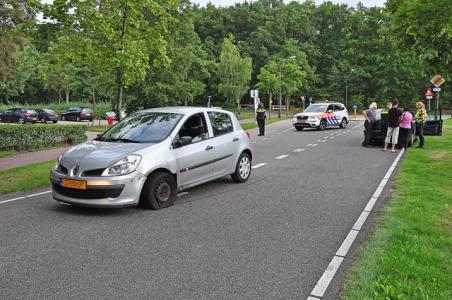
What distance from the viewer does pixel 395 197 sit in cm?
775

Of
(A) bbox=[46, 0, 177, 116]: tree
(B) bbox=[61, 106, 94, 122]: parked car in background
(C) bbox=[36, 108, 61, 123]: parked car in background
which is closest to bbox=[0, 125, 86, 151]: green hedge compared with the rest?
(A) bbox=[46, 0, 177, 116]: tree

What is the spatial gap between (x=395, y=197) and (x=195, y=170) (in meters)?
3.59

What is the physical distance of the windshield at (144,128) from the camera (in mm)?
7321

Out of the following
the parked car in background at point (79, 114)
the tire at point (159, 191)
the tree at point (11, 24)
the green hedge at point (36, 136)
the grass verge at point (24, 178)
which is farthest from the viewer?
the parked car in background at point (79, 114)

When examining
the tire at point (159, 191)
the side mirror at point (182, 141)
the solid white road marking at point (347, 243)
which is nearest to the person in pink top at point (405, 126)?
the side mirror at point (182, 141)

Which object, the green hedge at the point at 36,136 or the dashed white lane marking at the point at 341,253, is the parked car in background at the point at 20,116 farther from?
the dashed white lane marking at the point at 341,253

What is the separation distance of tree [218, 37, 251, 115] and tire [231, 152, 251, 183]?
4866 cm

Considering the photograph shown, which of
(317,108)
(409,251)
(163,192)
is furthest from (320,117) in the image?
(409,251)

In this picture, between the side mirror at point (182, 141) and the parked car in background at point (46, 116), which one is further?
the parked car in background at point (46, 116)

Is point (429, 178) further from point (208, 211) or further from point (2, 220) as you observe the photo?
point (2, 220)

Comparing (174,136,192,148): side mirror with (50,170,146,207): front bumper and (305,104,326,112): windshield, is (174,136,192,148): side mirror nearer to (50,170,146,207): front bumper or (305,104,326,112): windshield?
(50,170,146,207): front bumper

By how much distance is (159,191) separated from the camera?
22.7 ft

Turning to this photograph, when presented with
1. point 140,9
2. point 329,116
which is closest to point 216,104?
point 329,116

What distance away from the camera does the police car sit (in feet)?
89.4
